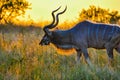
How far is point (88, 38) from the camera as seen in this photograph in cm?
1069

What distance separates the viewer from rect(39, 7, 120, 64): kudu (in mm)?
10297

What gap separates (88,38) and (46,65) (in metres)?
1.82

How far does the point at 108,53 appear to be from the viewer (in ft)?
33.9

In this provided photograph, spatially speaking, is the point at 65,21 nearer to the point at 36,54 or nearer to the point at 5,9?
the point at 36,54

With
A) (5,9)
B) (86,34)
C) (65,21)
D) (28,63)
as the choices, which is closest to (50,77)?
(28,63)

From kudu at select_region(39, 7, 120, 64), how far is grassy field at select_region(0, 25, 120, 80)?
24cm

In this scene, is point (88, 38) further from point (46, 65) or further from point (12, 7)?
point (12, 7)

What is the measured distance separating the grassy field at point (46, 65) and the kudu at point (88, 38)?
24 centimetres

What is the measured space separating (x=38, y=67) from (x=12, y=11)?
62.9 feet

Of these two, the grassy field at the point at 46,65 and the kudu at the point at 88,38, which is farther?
the kudu at the point at 88,38

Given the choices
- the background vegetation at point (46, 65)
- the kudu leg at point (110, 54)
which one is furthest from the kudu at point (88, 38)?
the background vegetation at point (46, 65)

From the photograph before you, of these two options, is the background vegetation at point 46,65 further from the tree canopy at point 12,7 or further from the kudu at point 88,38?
the tree canopy at point 12,7

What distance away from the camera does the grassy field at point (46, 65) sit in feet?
26.2

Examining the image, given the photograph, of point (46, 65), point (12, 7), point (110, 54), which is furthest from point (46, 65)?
point (12, 7)
